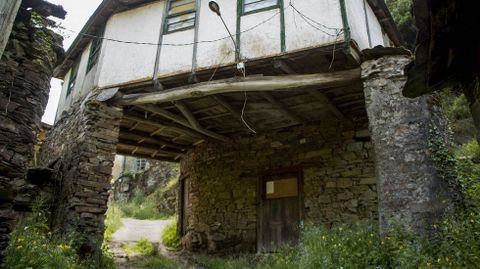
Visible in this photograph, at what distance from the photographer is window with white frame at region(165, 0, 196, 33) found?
7.34m

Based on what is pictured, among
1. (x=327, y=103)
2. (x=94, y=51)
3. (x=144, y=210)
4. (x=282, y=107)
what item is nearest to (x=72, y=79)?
(x=94, y=51)

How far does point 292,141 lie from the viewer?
27.2 feet

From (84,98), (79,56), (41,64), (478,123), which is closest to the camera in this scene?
(478,123)

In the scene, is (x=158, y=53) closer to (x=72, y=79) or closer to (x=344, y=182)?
(x=72, y=79)

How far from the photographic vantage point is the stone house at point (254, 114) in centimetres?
555

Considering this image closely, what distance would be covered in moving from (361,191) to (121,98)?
4.88 meters

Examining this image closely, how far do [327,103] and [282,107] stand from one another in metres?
0.87

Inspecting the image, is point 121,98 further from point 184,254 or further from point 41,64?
point 184,254

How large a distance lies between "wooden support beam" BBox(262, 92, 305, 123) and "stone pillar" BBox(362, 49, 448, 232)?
5.88 ft

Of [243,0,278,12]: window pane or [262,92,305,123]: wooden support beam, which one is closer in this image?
[243,0,278,12]: window pane

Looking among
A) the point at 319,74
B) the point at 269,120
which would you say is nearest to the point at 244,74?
the point at 319,74

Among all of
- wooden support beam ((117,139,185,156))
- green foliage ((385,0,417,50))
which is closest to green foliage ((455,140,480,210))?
wooden support beam ((117,139,185,156))

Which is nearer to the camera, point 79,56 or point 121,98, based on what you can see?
point 121,98

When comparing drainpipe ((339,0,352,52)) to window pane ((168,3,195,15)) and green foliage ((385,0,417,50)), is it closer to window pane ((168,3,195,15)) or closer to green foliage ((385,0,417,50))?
window pane ((168,3,195,15))
